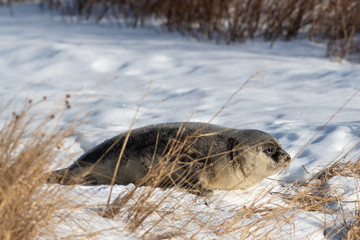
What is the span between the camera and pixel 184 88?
499 cm

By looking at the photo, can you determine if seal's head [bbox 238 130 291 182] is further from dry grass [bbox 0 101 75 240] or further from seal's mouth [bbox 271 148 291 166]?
dry grass [bbox 0 101 75 240]

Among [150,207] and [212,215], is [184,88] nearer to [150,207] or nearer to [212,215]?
[212,215]

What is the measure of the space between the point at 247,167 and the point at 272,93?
2013mm

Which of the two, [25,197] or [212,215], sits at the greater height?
[25,197]

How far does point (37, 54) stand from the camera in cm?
590

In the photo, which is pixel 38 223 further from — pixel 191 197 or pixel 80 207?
pixel 191 197

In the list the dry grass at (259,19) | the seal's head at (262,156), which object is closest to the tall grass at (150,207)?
the seal's head at (262,156)

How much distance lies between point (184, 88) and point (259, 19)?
2.47 metres

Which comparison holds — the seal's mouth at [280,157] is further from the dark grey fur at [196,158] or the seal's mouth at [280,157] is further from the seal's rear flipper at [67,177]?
the seal's rear flipper at [67,177]

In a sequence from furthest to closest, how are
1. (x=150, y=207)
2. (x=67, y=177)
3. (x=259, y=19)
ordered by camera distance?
(x=259, y=19) → (x=67, y=177) → (x=150, y=207)

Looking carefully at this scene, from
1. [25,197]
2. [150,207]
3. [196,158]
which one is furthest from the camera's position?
[196,158]

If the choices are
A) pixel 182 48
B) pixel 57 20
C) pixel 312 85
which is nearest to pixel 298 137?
pixel 312 85

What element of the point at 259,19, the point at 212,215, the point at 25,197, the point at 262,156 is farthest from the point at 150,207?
the point at 259,19

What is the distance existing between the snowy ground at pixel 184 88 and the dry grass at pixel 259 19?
20 centimetres
